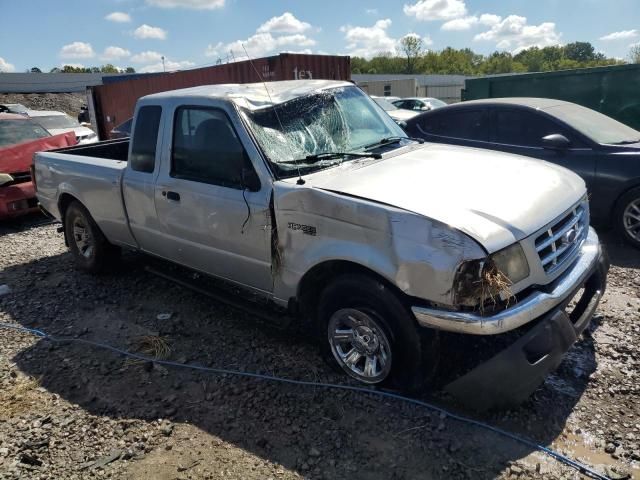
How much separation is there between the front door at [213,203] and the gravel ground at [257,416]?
70cm

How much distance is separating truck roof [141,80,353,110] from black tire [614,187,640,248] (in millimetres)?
3470

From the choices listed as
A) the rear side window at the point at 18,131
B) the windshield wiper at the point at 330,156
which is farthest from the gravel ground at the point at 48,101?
the windshield wiper at the point at 330,156

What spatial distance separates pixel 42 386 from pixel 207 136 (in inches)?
86.2

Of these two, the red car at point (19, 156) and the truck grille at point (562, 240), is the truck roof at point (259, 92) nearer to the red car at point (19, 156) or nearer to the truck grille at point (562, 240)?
the truck grille at point (562, 240)

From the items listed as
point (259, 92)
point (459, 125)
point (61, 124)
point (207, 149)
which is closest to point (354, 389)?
point (207, 149)

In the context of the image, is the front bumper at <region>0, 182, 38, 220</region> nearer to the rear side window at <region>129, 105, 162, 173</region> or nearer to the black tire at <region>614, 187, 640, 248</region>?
the rear side window at <region>129, 105, 162, 173</region>

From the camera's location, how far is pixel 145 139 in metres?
4.45

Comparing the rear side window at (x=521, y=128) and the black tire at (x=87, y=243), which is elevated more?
the rear side window at (x=521, y=128)

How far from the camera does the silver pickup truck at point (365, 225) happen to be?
107 inches

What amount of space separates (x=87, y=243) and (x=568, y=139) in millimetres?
5628

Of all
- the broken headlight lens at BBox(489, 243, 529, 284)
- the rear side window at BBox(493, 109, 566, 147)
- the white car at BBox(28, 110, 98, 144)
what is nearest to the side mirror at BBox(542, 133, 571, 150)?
the rear side window at BBox(493, 109, 566, 147)

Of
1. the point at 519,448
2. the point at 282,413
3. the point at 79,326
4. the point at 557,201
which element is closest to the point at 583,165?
the point at 557,201

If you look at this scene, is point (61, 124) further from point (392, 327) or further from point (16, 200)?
point (392, 327)

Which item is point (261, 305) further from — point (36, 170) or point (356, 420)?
point (36, 170)
